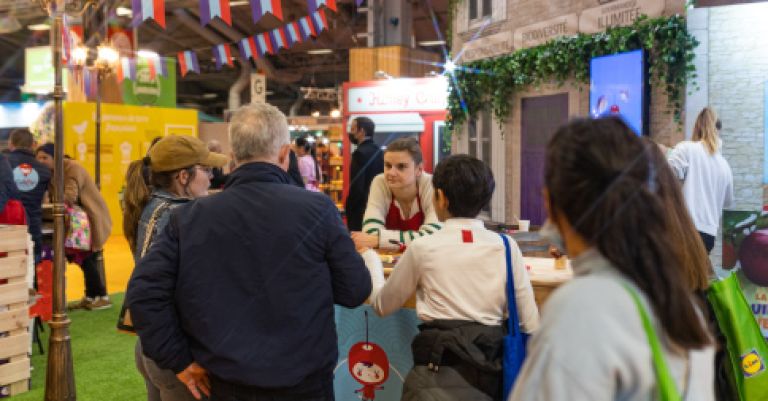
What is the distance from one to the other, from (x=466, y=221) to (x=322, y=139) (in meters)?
17.5

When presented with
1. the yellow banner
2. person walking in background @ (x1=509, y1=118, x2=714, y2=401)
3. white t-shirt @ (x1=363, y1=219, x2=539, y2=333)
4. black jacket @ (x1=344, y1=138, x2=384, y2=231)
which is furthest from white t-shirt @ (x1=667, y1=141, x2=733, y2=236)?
the yellow banner

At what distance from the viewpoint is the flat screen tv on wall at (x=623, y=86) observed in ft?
22.5

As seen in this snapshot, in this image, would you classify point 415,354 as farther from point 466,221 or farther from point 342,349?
point 342,349

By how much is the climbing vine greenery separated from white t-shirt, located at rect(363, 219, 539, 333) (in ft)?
16.0

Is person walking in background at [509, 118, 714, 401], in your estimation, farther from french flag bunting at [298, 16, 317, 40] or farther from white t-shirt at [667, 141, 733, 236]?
french flag bunting at [298, 16, 317, 40]

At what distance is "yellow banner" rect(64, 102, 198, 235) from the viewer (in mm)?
12562

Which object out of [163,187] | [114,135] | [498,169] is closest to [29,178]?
[163,187]

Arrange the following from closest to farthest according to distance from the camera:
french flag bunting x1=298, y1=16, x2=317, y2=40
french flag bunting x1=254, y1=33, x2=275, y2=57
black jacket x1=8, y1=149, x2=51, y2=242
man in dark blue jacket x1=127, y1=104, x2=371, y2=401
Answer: man in dark blue jacket x1=127, y1=104, x2=371, y2=401 → black jacket x1=8, y1=149, x2=51, y2=242 → french flag bunting x1=298, y1=16, x2=317, y2=40 → french flag bunting x1=254, y1=33, x2=275, y2=57

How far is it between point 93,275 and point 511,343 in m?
5.47

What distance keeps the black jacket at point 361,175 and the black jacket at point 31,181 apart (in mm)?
2535

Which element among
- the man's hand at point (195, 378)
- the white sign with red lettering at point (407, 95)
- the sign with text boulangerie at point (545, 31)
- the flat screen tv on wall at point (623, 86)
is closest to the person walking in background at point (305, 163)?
the white sign with red lettering at point (407, 95)

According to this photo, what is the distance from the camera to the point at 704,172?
5.26 meters

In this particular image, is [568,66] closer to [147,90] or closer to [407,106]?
[407,106]

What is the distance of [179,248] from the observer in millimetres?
1924
